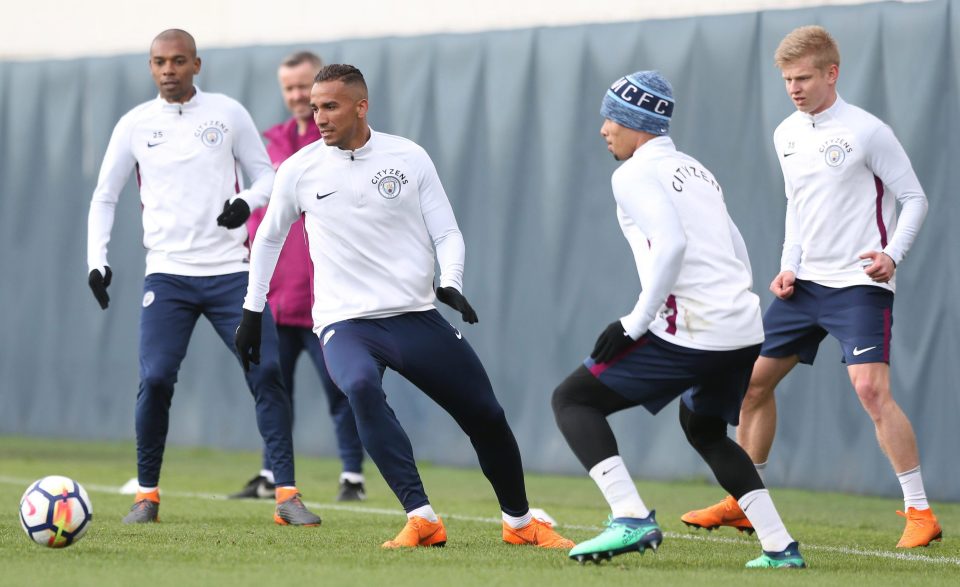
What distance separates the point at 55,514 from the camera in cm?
554

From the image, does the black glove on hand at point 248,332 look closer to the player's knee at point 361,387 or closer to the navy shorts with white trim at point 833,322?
the player's knee at point 361,387

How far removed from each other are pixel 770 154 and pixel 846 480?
2075 millimetres

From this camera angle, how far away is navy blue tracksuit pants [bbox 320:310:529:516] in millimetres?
5750

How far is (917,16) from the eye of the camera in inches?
340

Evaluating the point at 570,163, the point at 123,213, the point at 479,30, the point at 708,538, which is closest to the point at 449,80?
the point at 479,30

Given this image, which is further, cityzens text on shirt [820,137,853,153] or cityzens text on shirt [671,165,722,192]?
cityzens text on shirt [820,137,853,153]

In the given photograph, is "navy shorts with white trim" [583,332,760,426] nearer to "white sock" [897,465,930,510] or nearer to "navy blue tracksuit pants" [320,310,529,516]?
"navy blue tracksuit pants" [320,310,529,516]

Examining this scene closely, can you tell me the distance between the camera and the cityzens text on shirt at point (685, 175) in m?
5.14

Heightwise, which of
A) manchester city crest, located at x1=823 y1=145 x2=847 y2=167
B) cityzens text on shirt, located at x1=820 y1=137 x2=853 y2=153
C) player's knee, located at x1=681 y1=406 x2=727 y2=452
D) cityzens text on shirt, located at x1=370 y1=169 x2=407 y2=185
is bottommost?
player's knee, located at x1=681 y1=406 x2=727 y2=452

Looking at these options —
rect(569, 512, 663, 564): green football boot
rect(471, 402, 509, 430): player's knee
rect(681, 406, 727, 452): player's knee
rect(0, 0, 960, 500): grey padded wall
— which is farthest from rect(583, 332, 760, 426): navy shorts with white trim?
rect(0, 0, 960, 500): grey padded wall

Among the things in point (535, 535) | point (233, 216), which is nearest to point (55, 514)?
point (233, 216)

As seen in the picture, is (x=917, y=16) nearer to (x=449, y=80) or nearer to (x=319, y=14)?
(x=449, y=80)

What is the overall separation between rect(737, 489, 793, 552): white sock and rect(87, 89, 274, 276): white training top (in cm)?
298

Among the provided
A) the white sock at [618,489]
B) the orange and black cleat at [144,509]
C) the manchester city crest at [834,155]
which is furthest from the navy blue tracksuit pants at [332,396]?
the white sock at [618,489]
